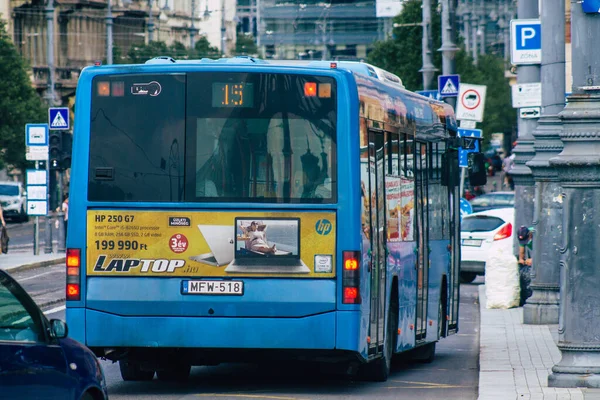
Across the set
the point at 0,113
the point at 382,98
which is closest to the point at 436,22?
the point at 0,113

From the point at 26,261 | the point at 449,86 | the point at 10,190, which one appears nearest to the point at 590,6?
the point at 449,86

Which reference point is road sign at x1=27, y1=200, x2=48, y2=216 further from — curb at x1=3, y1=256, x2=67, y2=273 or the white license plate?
the white license plate

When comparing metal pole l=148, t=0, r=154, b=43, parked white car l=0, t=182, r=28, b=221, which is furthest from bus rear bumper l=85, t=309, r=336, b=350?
metal pole l=148, t=0, r=154, b=43

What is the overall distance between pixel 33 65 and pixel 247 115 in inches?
3164

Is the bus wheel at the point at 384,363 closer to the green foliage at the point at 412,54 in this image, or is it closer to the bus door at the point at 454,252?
the bus door at the point at 454,252

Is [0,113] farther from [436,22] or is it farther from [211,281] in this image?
[211,281]

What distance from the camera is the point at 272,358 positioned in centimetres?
1224

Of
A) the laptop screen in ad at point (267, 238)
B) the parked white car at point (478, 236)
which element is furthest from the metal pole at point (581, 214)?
the parked white car at point (478, 236)

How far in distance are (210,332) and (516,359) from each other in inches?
172

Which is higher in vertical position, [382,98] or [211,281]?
[382,98]

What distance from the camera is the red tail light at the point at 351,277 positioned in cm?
1177

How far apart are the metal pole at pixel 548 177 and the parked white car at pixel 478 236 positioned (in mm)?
8940

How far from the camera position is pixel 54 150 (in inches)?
1426

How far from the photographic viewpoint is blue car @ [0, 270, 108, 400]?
7617 millimetres
